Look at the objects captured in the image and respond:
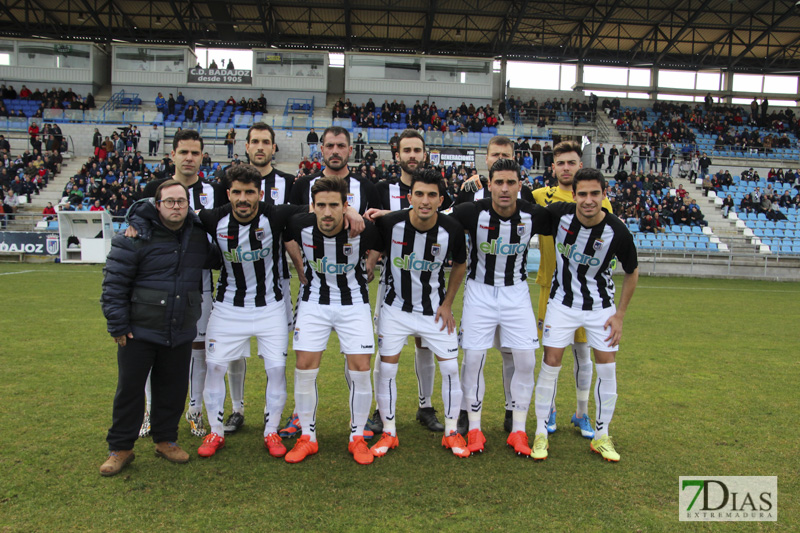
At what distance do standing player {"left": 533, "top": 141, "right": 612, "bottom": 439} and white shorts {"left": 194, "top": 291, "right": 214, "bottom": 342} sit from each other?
282 centimetres

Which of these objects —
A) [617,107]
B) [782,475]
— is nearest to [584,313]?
[782,475]

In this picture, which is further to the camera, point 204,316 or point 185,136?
point 185,136

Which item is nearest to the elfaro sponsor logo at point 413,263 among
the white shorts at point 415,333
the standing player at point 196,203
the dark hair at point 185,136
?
the white shorts at point 415,333

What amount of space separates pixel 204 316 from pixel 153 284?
28.6 inches

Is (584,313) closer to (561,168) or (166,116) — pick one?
(561,168)

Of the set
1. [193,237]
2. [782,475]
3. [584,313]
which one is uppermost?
[193,237]

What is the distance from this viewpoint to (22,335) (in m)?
7.59

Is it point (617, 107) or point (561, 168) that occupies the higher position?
point (617, 107)

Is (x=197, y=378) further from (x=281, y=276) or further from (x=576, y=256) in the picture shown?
(x=576, y=256)

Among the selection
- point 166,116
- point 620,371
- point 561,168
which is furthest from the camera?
point 166,116

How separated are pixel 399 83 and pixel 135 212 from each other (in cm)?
3092

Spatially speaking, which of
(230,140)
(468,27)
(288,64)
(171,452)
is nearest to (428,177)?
(171,452)

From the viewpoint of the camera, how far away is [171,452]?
4000 mm

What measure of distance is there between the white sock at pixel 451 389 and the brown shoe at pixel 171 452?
1.99 m
